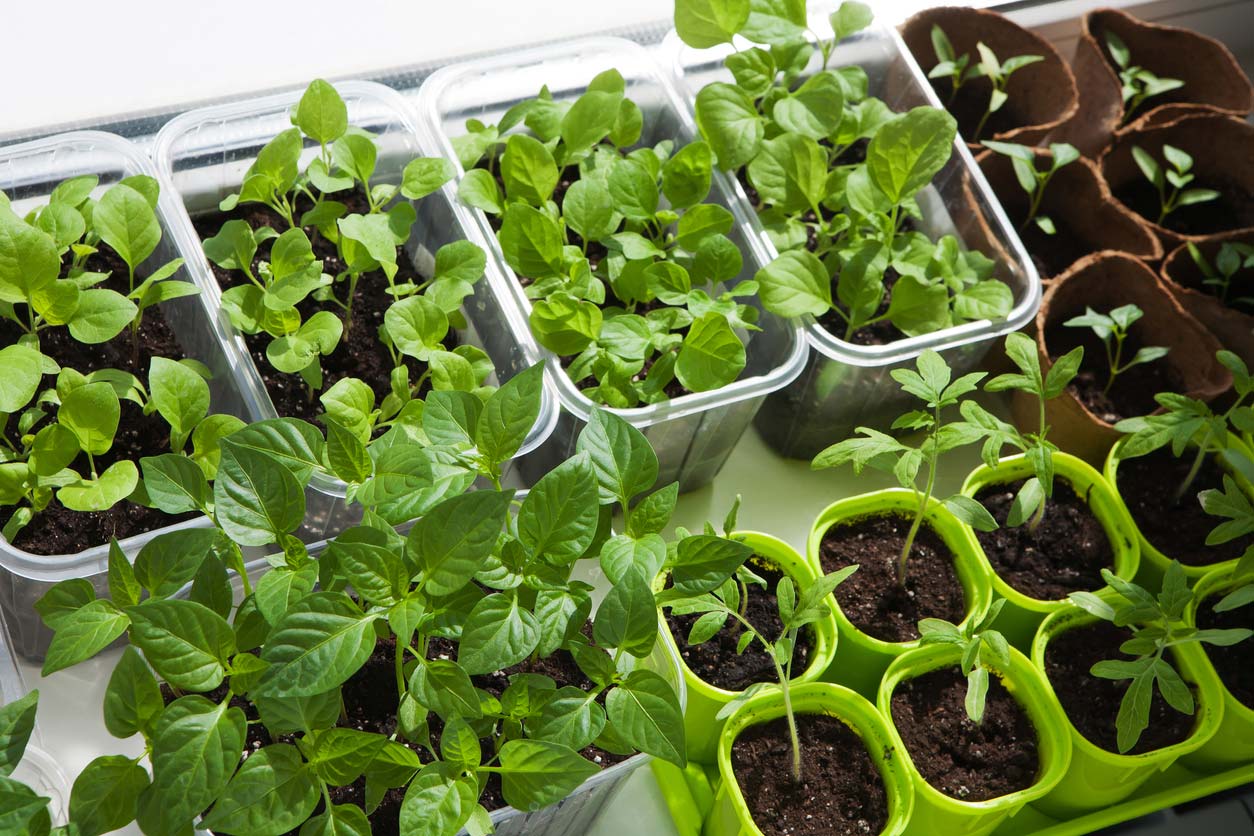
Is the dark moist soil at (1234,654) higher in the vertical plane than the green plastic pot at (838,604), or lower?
lower

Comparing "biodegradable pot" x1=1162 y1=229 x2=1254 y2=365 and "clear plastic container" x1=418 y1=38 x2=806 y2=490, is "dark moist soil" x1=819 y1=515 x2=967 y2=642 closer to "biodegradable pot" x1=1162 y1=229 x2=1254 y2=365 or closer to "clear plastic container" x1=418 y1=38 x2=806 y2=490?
"clear plastic container" x1=418 y1=38 x2=806 y2=490

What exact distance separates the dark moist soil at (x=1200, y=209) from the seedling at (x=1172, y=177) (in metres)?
0.01

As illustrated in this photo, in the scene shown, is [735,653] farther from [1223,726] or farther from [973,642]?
[1223,726]

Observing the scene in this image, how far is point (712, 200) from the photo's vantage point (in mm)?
1380

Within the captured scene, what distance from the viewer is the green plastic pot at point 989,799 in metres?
1.08

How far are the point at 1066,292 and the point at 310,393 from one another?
32.4 inches

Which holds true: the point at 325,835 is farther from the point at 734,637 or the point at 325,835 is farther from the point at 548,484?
the point at 734,637

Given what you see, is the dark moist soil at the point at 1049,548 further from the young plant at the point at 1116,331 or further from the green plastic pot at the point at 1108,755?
the young plant at the point at 1116,331

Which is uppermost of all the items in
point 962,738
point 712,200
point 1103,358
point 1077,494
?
point 712,200

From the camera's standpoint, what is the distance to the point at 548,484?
0.86 metres

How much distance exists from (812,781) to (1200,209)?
3.08 feet

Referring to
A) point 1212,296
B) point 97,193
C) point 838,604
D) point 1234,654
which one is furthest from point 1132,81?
point 97,193

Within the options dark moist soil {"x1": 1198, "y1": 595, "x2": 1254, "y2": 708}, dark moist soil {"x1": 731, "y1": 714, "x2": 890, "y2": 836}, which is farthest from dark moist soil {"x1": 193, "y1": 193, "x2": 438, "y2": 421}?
dark moist soil {"x1": 1198, "y1": 595, "x2": 1254, "y2": 708}

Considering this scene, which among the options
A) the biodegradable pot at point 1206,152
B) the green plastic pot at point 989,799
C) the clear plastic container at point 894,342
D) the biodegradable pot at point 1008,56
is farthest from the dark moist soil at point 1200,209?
the green plastic pot at point 989,799
